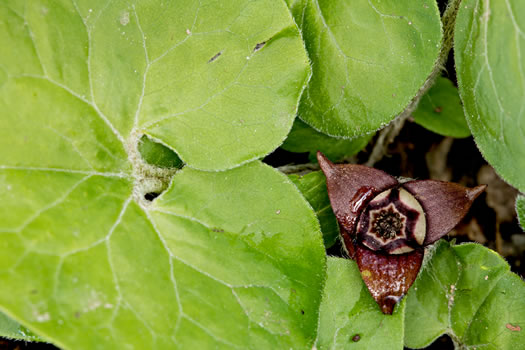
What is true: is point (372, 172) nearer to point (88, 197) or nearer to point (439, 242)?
point (439, 242)

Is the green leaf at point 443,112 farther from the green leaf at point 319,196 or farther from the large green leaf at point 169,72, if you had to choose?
the large green leaf at point 169,72

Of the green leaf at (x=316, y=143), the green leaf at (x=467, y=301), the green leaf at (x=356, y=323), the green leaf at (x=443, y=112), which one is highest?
the green leaf at (x=316, y=143)

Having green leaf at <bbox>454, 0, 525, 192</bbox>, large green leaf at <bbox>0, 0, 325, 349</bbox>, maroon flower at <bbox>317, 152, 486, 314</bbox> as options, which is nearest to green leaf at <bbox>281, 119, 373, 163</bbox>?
maroon flower at <bbox>317, 152, 486, 314</bbox>

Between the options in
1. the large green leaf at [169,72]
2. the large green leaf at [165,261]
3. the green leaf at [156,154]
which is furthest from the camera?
the green leaf at [156,154]

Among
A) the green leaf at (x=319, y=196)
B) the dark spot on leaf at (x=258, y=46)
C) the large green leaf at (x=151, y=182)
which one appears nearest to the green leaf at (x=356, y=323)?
the large green leaf at (x=151, y=182)

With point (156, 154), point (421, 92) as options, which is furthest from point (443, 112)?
point (156, 154)
